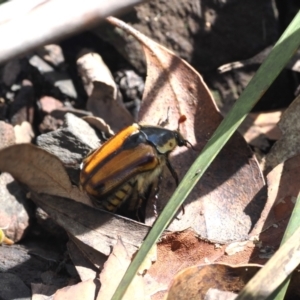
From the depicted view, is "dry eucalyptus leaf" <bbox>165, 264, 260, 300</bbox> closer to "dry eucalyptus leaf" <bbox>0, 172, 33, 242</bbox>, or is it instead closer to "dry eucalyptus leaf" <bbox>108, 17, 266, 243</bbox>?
"dry eucalyptus leaf" <bbox>108, 17, 266, 243</bbox>

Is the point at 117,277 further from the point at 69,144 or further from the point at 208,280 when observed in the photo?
the point at 69,144

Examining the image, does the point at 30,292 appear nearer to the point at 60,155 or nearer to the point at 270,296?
the point at 60,155

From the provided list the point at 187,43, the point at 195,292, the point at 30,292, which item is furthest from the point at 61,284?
the point at 187,43

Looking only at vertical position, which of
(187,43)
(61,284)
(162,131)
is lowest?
(61,284)

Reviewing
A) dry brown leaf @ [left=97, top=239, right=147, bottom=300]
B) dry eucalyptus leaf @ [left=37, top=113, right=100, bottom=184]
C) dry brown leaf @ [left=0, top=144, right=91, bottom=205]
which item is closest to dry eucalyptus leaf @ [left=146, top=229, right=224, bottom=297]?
dry brown leaf @ [left=97, top=239, right=147, bottom=300]

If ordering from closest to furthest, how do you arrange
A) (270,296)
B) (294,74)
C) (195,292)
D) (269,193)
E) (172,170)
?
(270,296), (195,292), (269,193), (172,170), (294,74)

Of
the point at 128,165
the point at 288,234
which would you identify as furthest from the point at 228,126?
the point at 128,165
